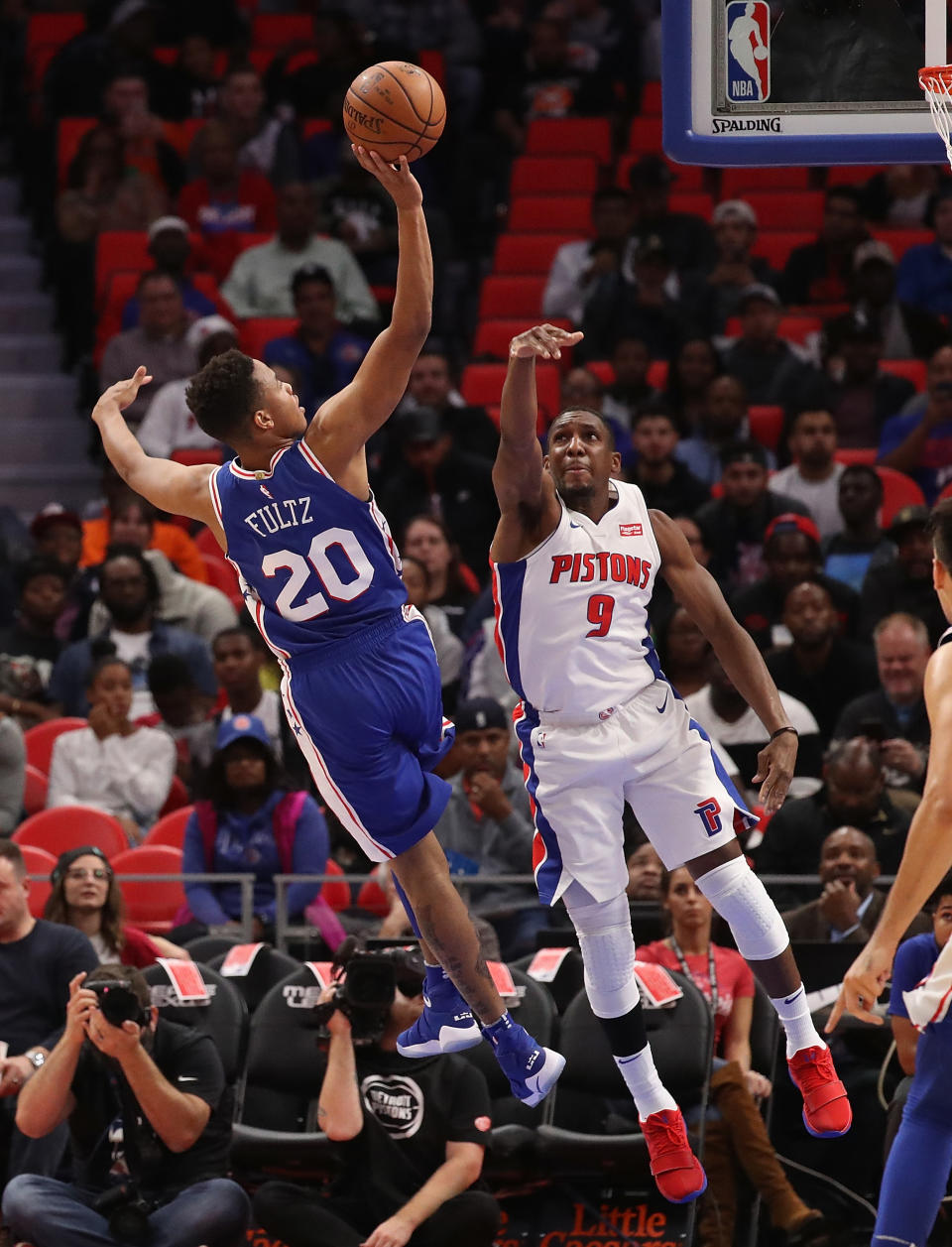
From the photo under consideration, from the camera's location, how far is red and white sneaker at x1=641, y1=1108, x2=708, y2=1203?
652cm

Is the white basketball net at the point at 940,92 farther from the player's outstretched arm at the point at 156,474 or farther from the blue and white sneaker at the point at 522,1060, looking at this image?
the blue and white sneaker at the point at 522,1060

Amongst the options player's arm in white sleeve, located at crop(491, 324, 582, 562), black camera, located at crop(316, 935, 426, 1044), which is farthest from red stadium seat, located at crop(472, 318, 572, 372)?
player's arm in white sleeve, located at crop(491, 324, 582, 562)

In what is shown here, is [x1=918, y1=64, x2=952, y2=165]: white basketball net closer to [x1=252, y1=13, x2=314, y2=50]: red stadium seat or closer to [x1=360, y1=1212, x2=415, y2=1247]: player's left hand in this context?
[x1=360, y1=1212, x2=415, y2=1247]: player's left hand

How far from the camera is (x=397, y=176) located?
5.84 metres

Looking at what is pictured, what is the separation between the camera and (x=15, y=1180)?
8203 millimetres

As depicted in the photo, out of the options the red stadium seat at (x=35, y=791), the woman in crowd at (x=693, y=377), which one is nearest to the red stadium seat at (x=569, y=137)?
the woman in crowd at (x=693, y=377)

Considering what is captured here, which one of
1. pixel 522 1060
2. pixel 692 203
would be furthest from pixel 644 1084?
pixel 692 203

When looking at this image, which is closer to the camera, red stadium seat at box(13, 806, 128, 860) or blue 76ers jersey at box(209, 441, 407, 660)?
blue 76ers jersey at box(209, 441, 407, 660)

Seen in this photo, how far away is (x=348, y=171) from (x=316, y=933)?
7526mm

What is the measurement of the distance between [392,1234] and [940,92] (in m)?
4.54

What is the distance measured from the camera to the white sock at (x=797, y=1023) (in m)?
6.54

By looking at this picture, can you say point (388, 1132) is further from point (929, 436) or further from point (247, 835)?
point (929, 436)

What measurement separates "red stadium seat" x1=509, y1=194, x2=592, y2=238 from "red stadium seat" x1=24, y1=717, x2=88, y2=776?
5.97 metres

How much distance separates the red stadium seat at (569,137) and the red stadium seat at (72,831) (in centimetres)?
750
